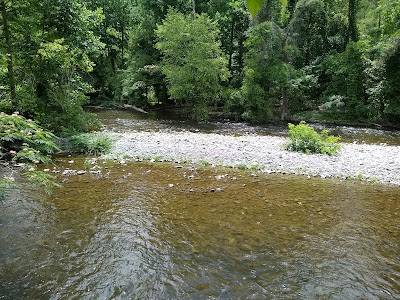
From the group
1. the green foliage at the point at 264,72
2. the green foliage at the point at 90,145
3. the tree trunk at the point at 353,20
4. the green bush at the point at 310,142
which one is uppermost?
the tree trunk at the point at 353,20

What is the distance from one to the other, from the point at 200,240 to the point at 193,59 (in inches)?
744

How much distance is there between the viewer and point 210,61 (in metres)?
22.4

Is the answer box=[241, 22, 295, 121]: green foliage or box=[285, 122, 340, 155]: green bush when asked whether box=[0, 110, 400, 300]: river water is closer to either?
box=[285, 122, 340, 155]: green bush

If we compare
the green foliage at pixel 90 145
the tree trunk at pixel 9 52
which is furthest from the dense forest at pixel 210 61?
the green foliage at pixel 90 145

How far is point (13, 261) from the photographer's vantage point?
14.7 ft

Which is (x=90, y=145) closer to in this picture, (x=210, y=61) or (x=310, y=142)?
(x=310, y=142)

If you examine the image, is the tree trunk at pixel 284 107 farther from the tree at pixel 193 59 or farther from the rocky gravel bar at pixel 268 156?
the rocky gravel bar at pixel 268 156

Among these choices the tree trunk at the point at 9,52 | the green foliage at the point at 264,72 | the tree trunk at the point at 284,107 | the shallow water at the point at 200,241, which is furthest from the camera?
the tree trunk at the point at 284,107

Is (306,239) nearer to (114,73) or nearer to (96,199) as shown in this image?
(96,199)

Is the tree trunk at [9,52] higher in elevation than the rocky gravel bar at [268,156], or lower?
higher

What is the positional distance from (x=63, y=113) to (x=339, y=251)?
1248cm

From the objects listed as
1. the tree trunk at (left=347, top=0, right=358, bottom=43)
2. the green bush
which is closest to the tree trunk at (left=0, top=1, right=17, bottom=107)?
the green bush

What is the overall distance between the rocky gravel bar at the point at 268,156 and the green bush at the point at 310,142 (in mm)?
367

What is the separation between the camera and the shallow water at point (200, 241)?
4039 mm
